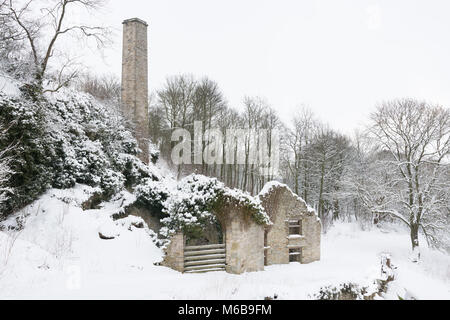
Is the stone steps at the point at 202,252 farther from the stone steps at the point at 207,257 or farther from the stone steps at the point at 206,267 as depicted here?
the stone steps at the point at 206,267

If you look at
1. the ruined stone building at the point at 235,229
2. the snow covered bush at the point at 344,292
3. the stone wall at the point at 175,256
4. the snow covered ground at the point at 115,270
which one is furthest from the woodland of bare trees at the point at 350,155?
the stone wall at the point at 175,256

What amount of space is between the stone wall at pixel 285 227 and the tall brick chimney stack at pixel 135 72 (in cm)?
885

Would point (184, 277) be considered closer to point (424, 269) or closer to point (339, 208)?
point (424, 269)

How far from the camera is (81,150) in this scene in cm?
1229

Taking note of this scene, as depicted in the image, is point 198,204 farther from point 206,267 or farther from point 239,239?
point 206,267

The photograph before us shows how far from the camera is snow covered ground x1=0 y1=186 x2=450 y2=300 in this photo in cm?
601

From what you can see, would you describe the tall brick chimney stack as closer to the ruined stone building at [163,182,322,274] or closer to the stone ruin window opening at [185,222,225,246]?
the stone ruin window opening at [185,222,225,246]

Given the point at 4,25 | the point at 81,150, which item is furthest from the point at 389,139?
the point at 4,25

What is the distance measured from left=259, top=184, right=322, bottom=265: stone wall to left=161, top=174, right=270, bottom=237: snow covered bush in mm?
2935

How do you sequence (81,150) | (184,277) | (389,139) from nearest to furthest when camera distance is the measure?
(184,277), (81,150), (389,139)

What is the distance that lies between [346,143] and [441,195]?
44.4ft

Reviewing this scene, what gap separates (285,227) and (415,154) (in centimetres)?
1083
